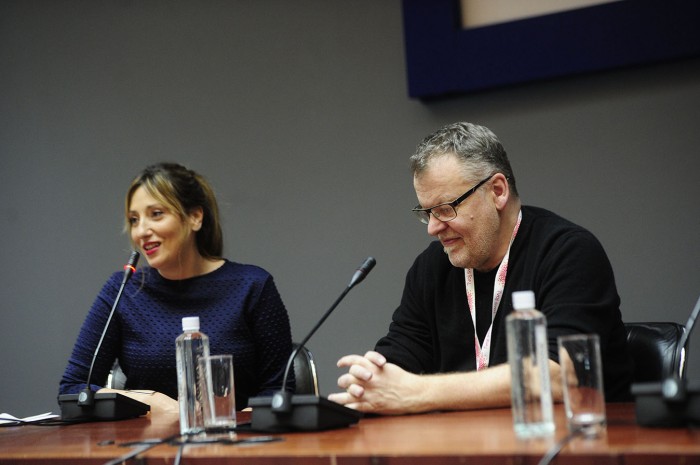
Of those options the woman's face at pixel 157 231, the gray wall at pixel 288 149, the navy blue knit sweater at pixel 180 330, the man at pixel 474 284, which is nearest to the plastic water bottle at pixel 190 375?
the man at pixel 474 284

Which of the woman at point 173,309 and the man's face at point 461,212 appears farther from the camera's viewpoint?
the woman at point 173,309

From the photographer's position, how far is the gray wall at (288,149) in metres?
3.13

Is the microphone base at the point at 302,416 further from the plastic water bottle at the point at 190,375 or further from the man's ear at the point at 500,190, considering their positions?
the man's ear at the point at 500,190

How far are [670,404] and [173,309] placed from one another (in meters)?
1.94

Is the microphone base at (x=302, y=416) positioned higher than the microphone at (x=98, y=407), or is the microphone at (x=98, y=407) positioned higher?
the microphone base at (x=302, y=416)

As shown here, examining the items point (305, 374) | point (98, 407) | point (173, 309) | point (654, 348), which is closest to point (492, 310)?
point (654, 348)

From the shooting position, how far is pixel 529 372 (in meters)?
1.37

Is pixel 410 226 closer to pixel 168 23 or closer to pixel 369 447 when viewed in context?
pixel 168 23

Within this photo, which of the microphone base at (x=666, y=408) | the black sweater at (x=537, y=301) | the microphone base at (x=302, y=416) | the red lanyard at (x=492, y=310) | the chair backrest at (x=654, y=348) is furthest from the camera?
the red lanyard at (x=492, y=310)

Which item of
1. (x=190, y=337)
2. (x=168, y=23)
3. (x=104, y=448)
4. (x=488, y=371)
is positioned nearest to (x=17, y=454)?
(x=104, y=448)

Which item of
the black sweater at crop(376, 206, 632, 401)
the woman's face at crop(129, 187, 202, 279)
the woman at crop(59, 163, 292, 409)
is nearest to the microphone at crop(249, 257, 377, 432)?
the black sweater at crop(376, 206, 632, 401)

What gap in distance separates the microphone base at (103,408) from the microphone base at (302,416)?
0.70 meters

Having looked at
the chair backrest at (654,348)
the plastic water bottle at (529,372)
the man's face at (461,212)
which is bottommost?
the chair backrest at (654,348)

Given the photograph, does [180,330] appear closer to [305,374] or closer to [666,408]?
[305,374]
